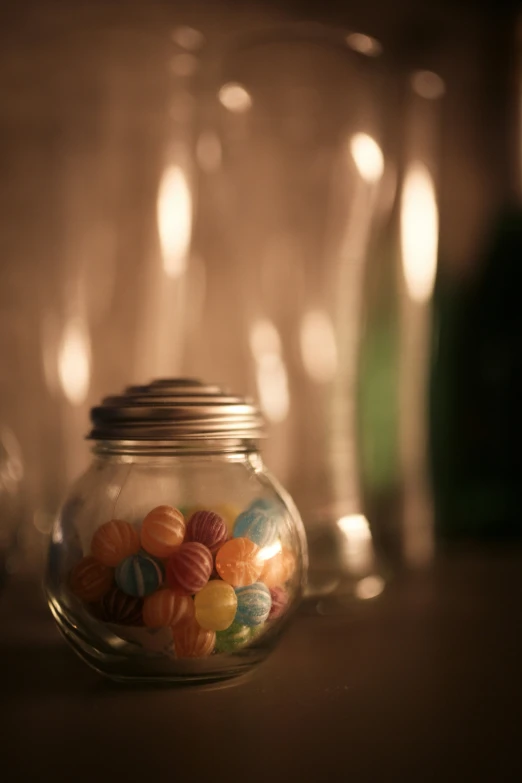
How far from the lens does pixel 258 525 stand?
1.61ft

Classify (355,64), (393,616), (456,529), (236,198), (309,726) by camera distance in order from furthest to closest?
(456,529), (236,198), (355,64), (393,616), (309,726)

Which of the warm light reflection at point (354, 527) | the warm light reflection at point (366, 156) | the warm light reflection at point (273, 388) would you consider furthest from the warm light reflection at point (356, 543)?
the warm light reflection at point (366, 156)

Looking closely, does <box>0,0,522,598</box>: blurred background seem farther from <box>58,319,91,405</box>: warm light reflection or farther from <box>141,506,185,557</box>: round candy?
<box>141,506,185,557</box>: round candy

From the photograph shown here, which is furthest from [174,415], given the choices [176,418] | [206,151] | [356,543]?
[206,151]

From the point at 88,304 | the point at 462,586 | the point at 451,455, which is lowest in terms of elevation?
the point at 462,586

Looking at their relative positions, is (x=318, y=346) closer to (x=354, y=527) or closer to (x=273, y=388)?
(x=273, y=388)

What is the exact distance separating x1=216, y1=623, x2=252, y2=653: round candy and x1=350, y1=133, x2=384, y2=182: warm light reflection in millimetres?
482

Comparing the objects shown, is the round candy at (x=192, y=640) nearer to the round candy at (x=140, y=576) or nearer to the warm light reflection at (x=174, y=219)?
the round candy at (x=140, y=576)

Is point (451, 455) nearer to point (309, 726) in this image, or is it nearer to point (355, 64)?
point (355, 64)

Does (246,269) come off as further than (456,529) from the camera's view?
No

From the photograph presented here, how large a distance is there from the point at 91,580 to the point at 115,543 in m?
0.03

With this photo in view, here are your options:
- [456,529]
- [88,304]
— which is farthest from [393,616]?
[88,304]

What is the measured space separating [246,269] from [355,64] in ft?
0.85

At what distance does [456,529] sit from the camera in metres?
1.04
